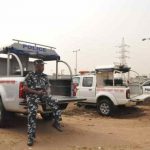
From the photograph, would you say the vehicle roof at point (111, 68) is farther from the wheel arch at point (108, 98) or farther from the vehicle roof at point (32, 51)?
the vehicle roof at point (32, 51)

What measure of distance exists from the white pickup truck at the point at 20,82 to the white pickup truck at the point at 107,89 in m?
3.95

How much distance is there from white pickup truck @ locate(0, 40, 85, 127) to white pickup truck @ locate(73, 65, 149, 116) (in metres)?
3.95

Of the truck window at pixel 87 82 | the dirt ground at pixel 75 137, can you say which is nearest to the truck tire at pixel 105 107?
the truck window at pixel 87 82

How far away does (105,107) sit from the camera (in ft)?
49.1

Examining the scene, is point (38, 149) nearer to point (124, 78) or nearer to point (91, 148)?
point (91, 148)

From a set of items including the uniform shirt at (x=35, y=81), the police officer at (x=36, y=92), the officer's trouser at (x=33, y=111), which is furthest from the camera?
the uniform shirt at (x=35, y=81)

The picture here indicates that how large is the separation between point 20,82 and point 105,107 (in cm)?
689

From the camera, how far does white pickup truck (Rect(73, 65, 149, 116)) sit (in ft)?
47.7

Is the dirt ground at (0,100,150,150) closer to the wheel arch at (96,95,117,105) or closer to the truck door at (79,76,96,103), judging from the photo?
the wheel arch at (96,95,117,105)

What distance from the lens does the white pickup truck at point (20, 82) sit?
879 centimetres

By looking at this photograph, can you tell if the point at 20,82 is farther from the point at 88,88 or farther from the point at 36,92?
the point at 88,88

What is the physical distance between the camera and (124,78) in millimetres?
15914

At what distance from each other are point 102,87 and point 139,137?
20.3 ft

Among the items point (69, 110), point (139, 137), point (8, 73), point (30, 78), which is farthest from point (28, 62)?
point (69, 110)
